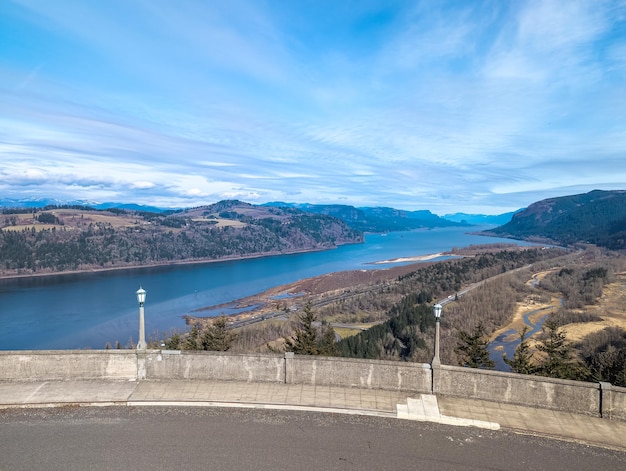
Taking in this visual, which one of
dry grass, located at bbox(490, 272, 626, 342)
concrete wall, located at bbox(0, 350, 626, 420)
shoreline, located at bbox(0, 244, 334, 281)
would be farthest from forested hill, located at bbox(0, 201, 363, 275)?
concrete wall, located at bbox(0, 350, 626, 420)

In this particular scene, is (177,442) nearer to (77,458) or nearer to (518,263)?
(77,458)

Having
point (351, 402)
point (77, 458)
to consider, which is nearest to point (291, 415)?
point (351, 402)

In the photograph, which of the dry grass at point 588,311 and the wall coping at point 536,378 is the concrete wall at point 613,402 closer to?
the wall coping at point 536,378

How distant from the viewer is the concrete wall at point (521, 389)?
11281 mm

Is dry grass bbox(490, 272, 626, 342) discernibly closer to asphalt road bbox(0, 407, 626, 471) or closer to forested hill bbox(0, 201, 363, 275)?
asphalt road bbox(0, 407, 626, 471)

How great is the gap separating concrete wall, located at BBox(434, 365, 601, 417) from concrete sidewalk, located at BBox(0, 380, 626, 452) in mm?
232

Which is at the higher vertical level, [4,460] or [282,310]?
[4,460]

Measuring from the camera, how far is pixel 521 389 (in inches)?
462

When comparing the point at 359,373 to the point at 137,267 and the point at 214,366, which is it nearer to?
the point at 214,366

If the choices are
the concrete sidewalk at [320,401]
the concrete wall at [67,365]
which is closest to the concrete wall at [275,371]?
the concrete wall at [67,365]

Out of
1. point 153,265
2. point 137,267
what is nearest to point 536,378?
point 137,267

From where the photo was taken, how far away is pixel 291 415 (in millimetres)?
10984

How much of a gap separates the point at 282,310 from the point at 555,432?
5630 cm

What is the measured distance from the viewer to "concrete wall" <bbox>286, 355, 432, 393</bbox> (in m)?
12.4
